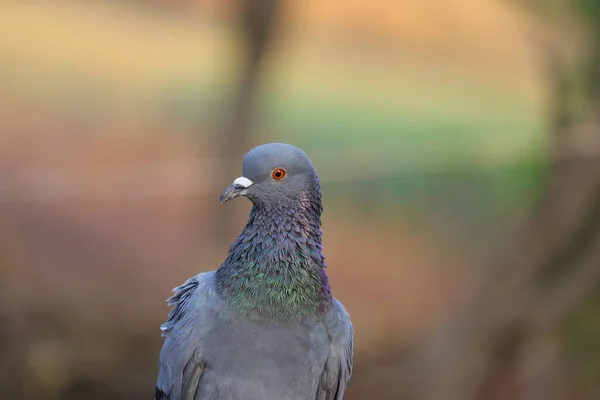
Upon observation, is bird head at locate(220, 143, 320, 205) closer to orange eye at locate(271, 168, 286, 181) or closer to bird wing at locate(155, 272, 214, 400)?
orange eye at locate(271, 168, 286, 181)

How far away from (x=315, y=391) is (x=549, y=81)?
151 inches

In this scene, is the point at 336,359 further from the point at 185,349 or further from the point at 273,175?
the point at 273,175

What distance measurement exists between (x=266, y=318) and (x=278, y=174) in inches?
17.3

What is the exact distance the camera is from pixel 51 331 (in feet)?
21.8

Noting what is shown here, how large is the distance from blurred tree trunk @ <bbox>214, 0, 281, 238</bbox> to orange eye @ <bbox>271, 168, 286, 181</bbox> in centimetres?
406

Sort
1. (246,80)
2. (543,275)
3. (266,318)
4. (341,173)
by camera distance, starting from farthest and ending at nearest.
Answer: (341,173) < (246,80) < (543,275) < (266,318)

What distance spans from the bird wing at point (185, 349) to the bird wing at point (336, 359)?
1.24 feet

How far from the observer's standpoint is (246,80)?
6.76 meters

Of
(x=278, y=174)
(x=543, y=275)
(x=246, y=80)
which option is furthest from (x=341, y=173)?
(x=278, y=174)

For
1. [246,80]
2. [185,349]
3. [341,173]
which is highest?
[246,80]

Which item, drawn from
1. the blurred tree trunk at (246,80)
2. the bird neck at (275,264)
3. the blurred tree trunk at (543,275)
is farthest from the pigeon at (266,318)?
the blurred tree trunk at (246,80)

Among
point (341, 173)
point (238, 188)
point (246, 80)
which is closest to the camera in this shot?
point (238, 188)

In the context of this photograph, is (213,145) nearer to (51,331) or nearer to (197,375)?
(51,331)

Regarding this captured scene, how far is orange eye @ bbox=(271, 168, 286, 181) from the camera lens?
2432 millimetres
